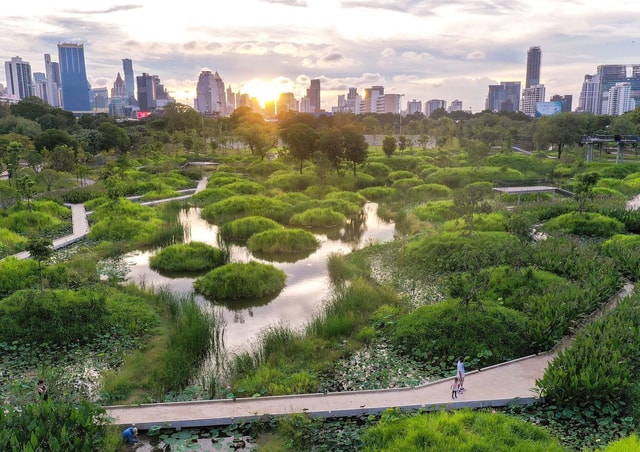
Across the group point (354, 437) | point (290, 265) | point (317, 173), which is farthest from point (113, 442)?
point (317, 173)

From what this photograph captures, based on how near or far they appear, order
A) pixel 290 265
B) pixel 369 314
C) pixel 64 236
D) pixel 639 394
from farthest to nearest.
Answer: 1. pixel 64 236
2. pixel 290 265
3. pixel 369 314
4. pixel 639 394

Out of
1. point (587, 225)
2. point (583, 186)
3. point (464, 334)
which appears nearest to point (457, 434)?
point (464, 334)

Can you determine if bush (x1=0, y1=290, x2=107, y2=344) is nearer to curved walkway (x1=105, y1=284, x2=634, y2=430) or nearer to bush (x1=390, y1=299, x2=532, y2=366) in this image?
curved walkway (x1=105, y1=284, x2=634, y2=430)

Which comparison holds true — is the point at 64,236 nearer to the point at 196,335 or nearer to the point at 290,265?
the point at 290,265

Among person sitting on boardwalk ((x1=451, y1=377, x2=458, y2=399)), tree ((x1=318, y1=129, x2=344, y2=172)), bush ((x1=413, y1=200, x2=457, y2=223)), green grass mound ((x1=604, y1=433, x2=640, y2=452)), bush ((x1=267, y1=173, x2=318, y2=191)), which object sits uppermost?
tree ((x1=318, y1=129, x2=344, y2=172))

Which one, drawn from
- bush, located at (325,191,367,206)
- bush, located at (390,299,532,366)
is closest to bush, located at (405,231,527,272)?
bush, located at (390,299,532,366)

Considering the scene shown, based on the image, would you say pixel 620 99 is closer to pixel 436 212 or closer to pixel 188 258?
pixel 436 212

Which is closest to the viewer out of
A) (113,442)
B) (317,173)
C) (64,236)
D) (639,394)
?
(113,442)
